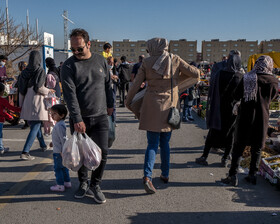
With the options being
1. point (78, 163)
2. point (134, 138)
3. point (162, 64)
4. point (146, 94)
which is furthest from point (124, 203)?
point (134, 138)

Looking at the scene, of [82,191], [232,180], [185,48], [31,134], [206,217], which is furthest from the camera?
[185,48]

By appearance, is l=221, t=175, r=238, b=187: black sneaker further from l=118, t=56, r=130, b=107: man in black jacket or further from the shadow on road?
l=118, t=56, r=130, b=107: man in black jacket

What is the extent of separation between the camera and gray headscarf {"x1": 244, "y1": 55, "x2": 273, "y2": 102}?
3.89 m

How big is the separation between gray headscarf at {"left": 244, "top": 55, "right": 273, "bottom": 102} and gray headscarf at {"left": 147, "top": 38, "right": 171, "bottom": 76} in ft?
3.82

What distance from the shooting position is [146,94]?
387 centimetres

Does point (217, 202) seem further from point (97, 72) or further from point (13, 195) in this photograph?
point (13, 195)

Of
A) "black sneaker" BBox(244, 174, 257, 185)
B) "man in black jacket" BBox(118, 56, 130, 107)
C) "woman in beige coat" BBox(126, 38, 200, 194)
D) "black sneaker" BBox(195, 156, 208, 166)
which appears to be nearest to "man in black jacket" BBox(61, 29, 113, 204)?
"woman in beige coat" BBox(126, 38, 200, 194)

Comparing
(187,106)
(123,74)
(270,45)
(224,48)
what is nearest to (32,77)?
(187,106)

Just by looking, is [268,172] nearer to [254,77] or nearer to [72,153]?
[254,77]

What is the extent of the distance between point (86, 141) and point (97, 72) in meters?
0.85

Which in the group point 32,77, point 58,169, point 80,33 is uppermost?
point 80,33

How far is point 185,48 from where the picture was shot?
124 m

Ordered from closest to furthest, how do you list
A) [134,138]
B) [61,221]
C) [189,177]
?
[61,221], [189,177], [134,138]

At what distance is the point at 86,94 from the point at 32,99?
2354mm
